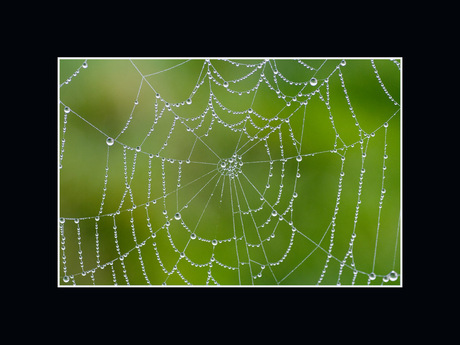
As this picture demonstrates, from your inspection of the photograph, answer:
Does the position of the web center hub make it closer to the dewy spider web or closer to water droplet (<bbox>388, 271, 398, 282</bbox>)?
the dewy spider web

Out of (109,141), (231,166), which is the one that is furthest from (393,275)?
(109,141)

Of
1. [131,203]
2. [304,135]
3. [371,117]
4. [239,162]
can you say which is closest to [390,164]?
[371,117]

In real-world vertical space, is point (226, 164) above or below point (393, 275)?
above

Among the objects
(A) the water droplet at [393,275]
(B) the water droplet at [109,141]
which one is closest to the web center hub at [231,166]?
(B) the water droplet at [109,141]

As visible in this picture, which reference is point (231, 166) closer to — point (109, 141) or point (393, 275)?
point (109, 141)

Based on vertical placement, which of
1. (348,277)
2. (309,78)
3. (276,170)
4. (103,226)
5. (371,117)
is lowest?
(348,277)

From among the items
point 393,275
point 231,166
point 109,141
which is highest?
point 109,141

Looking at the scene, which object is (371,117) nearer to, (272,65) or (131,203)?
(272,65)

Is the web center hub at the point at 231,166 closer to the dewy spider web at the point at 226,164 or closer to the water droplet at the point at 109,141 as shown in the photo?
the dewy spider web at the point at 226,164
